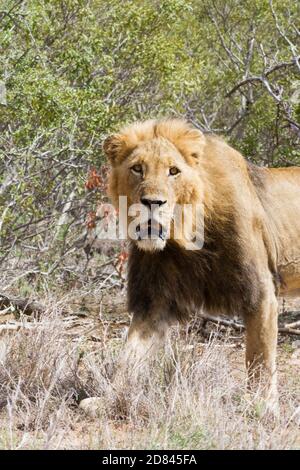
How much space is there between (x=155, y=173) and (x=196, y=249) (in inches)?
21.8

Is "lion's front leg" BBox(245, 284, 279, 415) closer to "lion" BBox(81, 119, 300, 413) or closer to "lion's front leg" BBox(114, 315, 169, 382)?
"lion" BBox(81, 119, 300, 413)

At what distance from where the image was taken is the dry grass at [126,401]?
14.7 feet

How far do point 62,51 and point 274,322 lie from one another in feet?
14.2

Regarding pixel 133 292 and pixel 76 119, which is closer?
pixel 133 292

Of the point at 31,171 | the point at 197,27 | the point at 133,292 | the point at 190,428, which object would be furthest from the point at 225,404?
the point at 197,27

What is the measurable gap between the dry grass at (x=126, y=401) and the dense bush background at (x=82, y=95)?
87.8 inches

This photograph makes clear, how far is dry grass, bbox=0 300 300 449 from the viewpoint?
449 cm

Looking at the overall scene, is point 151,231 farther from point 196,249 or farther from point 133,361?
point 133,361

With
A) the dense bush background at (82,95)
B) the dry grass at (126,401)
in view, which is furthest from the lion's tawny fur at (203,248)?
the dense bush background at (82,95)

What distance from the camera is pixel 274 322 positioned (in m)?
5.71

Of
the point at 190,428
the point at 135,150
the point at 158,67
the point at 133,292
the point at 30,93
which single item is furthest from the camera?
the point at 158,67

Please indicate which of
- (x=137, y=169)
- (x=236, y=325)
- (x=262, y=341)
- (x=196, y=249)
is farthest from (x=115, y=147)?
(x=236, y=325)

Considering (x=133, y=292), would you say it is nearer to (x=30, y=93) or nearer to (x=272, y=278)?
(x=272, y=278)

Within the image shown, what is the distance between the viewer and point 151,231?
17.0 ft
